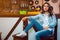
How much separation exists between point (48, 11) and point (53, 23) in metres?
0.29

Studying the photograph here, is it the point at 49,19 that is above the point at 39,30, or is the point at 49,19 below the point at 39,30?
above

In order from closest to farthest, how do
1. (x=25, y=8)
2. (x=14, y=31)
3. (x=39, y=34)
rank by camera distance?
(x=39, y=34) < (x=14, y=31) < (x=25, y=8)

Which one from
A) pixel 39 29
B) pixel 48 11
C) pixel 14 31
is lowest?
pixel 14 31

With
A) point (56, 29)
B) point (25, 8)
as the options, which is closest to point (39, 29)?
point (56, 29)

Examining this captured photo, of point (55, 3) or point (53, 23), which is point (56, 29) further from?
point (55, 3)

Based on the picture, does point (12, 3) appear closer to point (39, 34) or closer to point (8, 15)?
point (8, 15)

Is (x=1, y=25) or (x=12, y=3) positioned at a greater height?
(x=12, y=3)

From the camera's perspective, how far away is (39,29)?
13.4 feet

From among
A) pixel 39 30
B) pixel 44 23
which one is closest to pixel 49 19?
pixel 44 23

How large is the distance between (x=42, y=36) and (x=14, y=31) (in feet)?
4.83

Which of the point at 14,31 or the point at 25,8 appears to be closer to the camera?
the point at 14,31

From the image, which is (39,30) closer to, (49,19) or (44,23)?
(44,23)

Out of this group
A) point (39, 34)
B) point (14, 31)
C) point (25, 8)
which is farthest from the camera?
point (25, 8)

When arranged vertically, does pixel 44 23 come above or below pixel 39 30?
above
